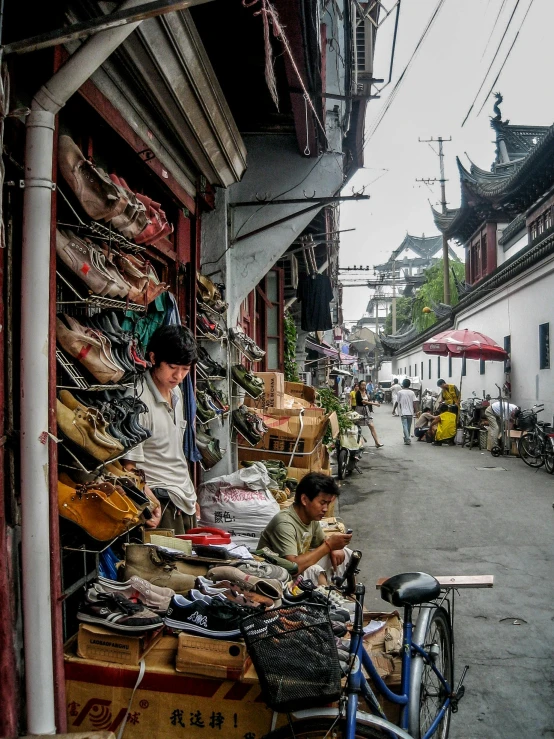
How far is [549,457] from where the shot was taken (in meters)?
12.8

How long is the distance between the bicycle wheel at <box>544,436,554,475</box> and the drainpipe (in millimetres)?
12110

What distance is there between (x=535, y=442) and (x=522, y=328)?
16.8 feet

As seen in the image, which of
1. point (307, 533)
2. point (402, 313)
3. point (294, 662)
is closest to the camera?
point (294, 662)

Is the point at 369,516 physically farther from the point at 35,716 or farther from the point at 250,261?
the point at 35,716

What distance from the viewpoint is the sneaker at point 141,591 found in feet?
9.41

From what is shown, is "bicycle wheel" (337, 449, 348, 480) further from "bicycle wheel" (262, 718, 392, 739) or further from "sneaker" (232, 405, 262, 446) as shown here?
"bicycle wheel" (262, 718, 392, 739)

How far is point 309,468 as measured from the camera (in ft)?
24.2

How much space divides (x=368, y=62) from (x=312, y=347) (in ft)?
42.5

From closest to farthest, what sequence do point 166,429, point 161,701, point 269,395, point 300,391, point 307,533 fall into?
point 161,701 < point 166,429 < point 307,533 < point 269,395 < point 300,391

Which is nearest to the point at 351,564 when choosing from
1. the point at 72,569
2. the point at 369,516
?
the point at 72,569

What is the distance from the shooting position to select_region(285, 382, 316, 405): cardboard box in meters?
9.30

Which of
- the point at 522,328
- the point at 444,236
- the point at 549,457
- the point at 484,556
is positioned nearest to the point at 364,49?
the point at 484,556

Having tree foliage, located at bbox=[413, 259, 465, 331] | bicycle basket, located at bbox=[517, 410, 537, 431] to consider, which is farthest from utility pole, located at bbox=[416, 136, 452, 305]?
bicycle basket, located at bbox=[517, 410, 537, 431]

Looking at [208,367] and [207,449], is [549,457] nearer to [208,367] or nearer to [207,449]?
[208,367]
